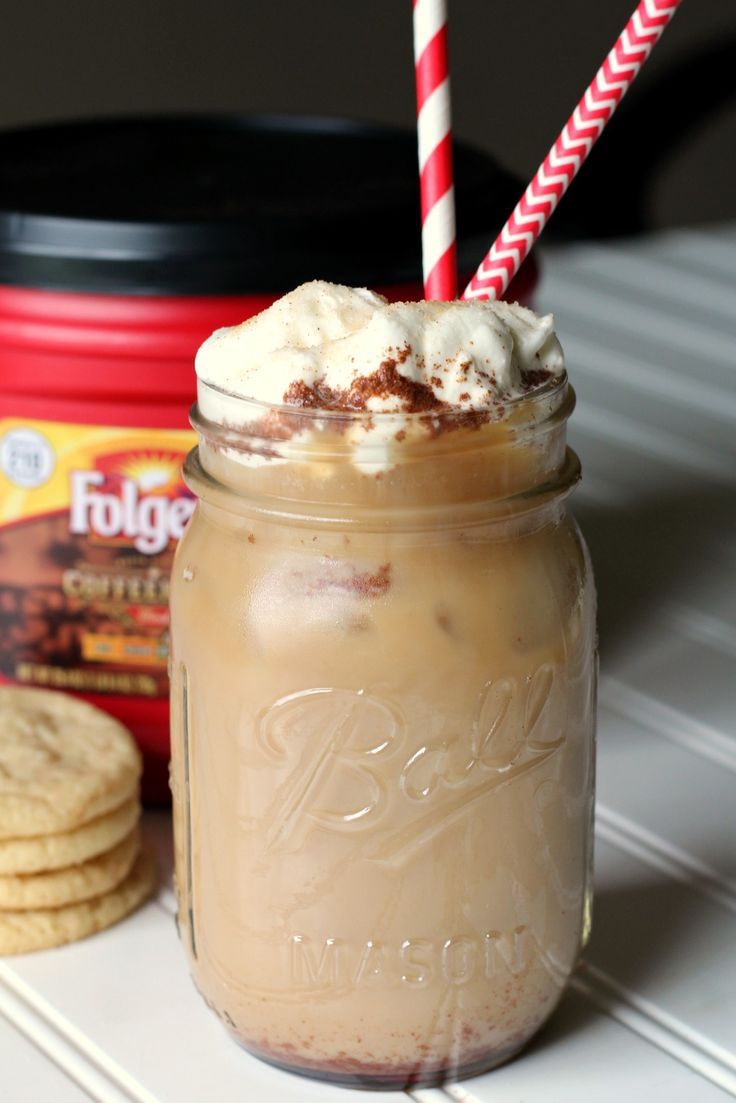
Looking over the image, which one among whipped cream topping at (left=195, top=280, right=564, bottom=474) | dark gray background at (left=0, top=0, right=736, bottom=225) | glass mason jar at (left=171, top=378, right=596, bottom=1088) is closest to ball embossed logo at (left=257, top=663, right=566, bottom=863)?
glass mason jar at (left=171, top=378, right=596, bottom=1088)

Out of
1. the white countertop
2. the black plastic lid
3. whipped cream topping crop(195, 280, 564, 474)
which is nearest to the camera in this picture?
whipped cream topping crop(195, 280, 564, 474)

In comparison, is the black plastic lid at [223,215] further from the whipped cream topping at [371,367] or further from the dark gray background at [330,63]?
the dark gray background at [330,63]

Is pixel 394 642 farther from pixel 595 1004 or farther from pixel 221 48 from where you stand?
pixel 221 48

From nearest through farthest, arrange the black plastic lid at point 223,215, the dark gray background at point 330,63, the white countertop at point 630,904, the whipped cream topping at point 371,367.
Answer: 1. the whipped cream topping at point 371,367
2. the white countertop at point 630,904
3. the black plastic lid at point 223,215
4. the dark gray background at point 330,63

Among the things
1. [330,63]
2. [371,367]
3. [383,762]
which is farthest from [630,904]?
[330,63]

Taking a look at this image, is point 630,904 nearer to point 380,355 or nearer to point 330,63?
point 380,355

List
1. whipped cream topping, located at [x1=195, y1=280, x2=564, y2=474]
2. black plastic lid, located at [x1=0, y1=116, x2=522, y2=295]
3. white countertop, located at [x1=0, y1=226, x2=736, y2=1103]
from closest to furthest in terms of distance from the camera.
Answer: whipped cream topping, located at [x1=195, y1=280, x2=564, y2=474]
white countertop, located at [x1=0, y1=226, x2=736, y2=1103]
black plastic lid, located at [x1=0, y1=116, x2=522, y2=295]

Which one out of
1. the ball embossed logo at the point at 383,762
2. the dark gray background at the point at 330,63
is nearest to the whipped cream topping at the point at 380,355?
the ball embossed logo at the point at 383,762

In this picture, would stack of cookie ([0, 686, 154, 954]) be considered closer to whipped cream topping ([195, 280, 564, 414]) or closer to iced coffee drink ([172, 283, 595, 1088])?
iced coffee drink ([172, 283, 595, 1088])

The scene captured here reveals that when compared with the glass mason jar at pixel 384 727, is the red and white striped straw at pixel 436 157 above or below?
above
